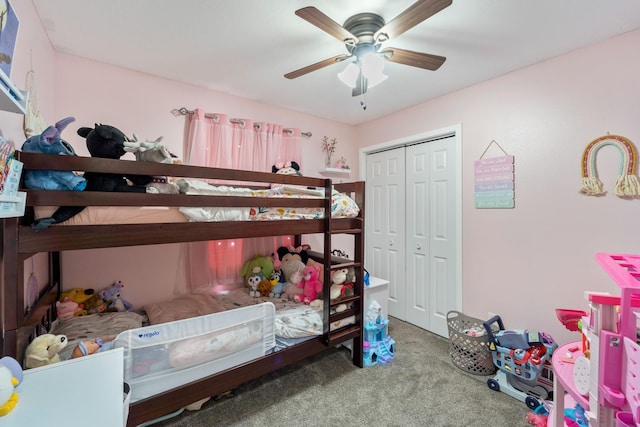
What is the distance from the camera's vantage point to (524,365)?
74.3 inches

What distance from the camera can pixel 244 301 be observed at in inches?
96.1

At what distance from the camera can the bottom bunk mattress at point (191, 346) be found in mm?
1367

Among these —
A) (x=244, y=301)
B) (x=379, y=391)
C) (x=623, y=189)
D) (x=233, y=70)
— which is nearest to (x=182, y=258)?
(x=244, y=301)

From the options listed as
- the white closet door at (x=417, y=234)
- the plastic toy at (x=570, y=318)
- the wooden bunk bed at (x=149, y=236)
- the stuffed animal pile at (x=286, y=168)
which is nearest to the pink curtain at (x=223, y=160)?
the stuffed animal pile at (x=286, y=168)

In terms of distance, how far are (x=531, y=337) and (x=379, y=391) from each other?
4.00 ft

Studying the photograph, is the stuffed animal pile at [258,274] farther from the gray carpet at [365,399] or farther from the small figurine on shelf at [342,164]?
the small figurine on shelf at [342,164]

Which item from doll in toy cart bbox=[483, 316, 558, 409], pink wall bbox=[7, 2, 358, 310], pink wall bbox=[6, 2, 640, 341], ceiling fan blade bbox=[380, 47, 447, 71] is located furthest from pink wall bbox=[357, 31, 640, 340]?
pink wall bbox=[7, 2, 358, 310]

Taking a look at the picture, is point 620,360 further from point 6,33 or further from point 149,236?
point 6,33

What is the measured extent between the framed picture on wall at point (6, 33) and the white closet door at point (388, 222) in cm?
310

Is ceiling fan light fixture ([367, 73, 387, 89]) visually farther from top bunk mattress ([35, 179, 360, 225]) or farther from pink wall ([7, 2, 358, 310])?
pink wall ([7, 2, 358, 310])

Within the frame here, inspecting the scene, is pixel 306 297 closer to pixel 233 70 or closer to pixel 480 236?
pixel 480 236

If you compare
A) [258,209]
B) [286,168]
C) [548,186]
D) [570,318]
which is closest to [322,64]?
[258,209]

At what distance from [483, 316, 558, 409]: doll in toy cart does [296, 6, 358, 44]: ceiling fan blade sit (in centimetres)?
242

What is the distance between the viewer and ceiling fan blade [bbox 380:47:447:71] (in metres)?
1.57
